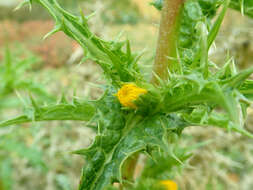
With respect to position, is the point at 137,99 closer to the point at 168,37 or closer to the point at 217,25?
the point at 168,37

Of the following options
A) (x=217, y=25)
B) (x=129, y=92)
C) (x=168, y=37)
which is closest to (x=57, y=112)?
(x=129, y=92)

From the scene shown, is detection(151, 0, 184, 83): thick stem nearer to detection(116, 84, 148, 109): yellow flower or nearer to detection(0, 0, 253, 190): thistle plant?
detection(0, 0, 253, 190): thistle plant

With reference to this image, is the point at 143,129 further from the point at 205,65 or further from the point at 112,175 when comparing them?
the point at 205,65

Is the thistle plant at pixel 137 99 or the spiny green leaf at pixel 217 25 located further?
the thistle plant at pixel 137 99

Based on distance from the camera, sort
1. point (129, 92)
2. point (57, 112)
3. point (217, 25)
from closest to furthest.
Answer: point (217, 25)
point (129, 92)
point (57, 112)

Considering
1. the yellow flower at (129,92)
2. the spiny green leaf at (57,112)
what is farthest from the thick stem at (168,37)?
the spiny green leaf at (57,112)

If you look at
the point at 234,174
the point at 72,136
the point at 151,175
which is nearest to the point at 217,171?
the point at 234,174

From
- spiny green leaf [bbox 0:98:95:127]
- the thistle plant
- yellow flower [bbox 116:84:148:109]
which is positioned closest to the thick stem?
the thistle plant

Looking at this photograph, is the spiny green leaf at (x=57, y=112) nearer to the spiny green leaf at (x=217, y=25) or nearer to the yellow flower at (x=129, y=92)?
the yellow flower at (x=129, y=92)
